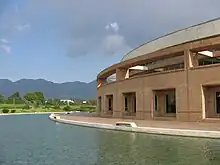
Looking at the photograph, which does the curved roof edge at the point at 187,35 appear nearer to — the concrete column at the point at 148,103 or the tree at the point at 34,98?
the concrete column at the point at 148,103

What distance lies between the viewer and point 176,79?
29.8 meters

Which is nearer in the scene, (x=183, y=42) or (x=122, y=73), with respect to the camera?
(x=183, y=42)

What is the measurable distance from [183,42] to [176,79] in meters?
6.43

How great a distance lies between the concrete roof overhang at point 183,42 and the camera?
91.8ft

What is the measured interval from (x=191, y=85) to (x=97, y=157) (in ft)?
55.1

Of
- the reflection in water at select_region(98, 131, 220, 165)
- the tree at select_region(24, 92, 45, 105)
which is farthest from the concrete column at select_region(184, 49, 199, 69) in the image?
the tree at select_region(24, 92, 45, 105)

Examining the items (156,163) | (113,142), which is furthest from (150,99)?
(156,163)

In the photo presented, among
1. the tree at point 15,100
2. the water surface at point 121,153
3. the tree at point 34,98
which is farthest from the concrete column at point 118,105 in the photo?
the tree at point 15,100

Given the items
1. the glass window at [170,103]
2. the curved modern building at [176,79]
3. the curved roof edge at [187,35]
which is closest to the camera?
the curved modern building at [176,79]

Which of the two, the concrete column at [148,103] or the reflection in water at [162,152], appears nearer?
the reflection in water at [162,152]

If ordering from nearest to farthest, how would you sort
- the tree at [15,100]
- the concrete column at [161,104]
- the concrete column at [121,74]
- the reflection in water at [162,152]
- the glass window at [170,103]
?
the reflection in water at [162,152], the glass window at [170,103], the concrete column at [161,104], the concrete column at [121,74], the tree at [15,100]

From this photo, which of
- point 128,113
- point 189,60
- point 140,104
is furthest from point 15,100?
point 189,60

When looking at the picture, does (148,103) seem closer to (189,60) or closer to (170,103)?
(170,103)

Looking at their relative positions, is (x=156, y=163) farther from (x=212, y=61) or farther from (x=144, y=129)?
(x=212, y=61)
